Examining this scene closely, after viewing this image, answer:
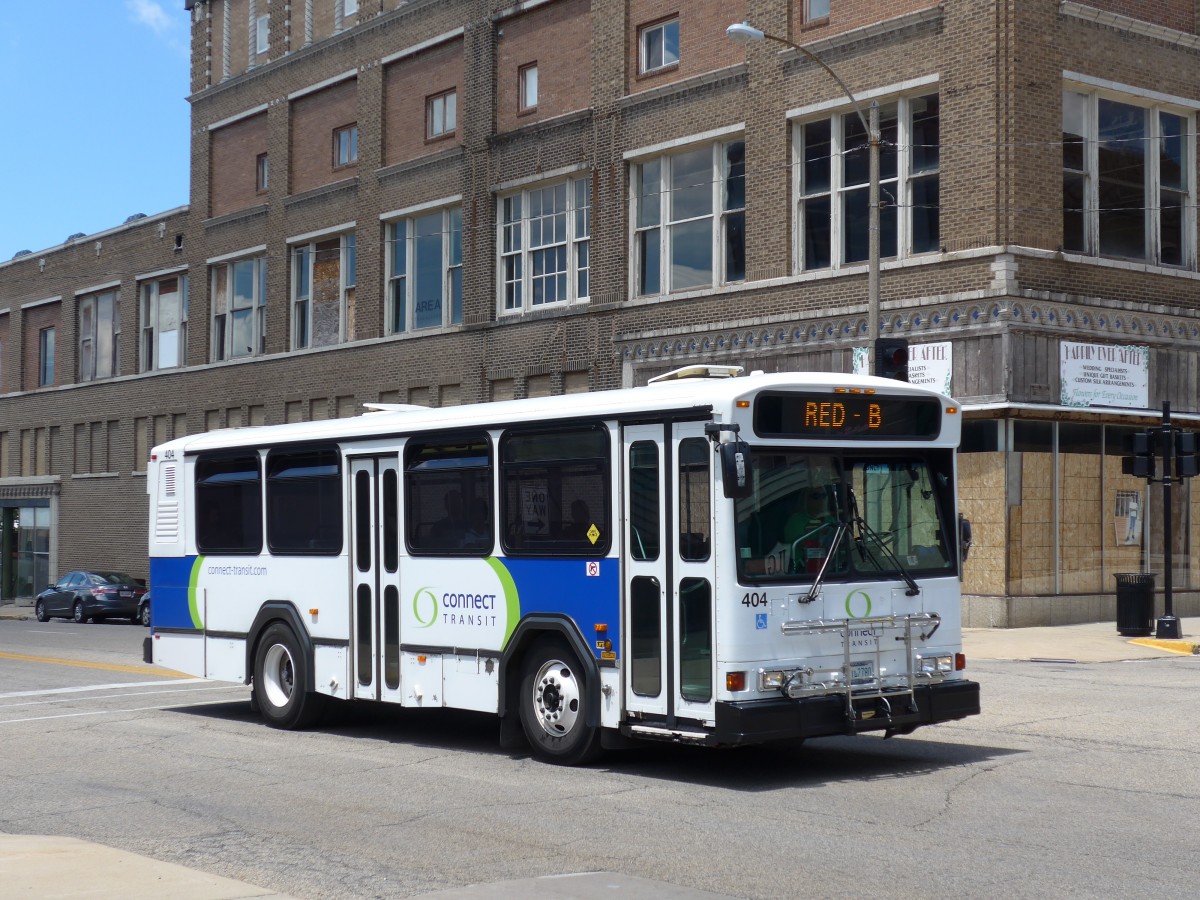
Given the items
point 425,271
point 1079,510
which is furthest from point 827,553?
point 425,271

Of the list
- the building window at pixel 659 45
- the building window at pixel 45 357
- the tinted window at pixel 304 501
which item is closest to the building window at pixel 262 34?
the building window at pixel 45 357

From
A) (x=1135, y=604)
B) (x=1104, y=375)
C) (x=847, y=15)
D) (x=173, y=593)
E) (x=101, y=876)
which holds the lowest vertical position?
(x=101, y=876)

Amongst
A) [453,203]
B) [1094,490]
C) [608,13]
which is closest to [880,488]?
[1094,490]

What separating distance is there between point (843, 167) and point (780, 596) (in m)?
18.8

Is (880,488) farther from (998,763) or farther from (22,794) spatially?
(22,794)

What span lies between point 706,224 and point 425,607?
19.1 meters

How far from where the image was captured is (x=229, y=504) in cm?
1527

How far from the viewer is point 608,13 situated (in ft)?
108

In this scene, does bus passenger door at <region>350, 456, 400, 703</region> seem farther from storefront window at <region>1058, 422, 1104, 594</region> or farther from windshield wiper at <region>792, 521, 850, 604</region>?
storefront window at <region>1058, 422, 1104, 594</region>

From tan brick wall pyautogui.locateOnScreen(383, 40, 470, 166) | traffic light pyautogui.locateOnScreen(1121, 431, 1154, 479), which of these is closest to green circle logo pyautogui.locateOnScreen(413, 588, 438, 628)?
traffic light pyautogui.locateOnScreen(1121, 431, 1154, 479)

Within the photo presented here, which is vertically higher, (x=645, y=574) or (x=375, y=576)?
(x=645, y=574)

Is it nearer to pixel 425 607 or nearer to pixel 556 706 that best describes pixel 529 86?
pixel 425 607

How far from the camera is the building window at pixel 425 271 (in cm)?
3738

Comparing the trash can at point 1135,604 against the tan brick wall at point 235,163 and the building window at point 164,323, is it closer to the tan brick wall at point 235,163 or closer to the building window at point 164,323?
the tan brick wall at point 235,163
